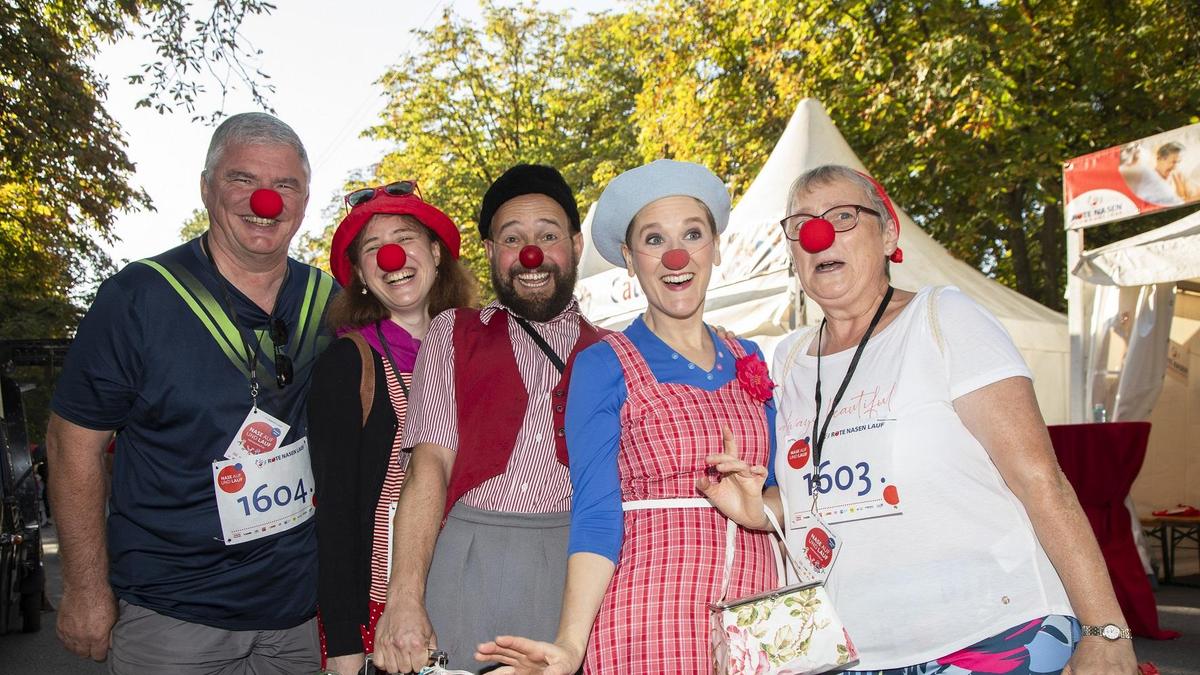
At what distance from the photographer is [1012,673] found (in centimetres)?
204

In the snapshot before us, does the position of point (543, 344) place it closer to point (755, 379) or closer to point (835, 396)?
point (755, 379)

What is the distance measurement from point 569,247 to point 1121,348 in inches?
269

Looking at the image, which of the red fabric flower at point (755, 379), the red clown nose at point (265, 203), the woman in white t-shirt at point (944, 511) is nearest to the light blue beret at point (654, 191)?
the red fabric flower at point (755, 379)

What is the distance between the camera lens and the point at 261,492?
280 cm

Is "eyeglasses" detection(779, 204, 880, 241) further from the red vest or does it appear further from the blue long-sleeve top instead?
the red vest

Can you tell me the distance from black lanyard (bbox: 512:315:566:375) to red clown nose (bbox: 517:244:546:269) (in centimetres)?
15

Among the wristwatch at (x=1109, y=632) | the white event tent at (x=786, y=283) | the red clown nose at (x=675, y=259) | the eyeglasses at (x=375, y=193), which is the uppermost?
the white event tent at (x=786, y=283)

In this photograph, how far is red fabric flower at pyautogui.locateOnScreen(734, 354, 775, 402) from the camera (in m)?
2.45

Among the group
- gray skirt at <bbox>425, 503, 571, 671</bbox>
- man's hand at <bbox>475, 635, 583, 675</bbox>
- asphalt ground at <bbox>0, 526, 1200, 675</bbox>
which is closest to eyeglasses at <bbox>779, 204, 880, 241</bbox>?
gray skirt at <bbox>425, 503, 571, 671</bbox>

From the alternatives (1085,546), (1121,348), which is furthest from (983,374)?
(1121,348)

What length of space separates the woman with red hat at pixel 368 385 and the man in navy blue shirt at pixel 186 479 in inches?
8.8

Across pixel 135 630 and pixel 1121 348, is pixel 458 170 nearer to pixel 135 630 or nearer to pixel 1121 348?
pixel 1121 348

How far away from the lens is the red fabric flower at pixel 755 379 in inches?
96.6

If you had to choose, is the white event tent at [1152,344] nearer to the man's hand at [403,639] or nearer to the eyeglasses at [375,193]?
the eyeglasses at [375,193]
